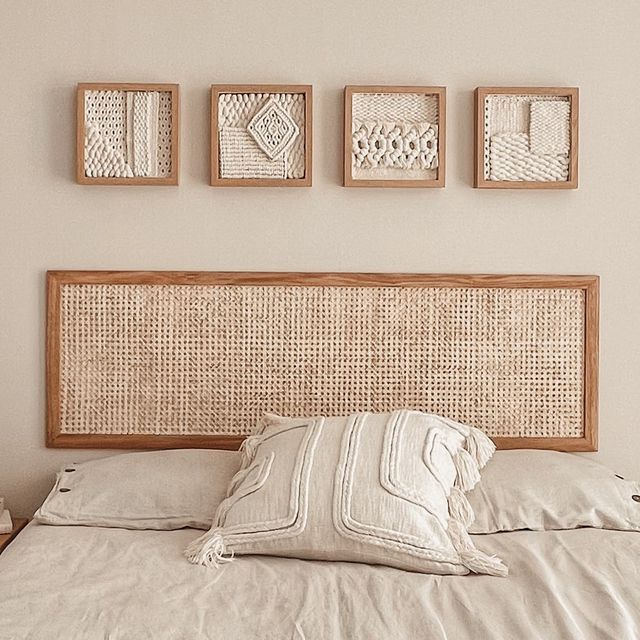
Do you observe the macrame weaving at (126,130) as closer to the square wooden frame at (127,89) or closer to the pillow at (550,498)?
the square wooden frame at (127,89)

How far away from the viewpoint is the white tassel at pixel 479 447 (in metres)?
2.48

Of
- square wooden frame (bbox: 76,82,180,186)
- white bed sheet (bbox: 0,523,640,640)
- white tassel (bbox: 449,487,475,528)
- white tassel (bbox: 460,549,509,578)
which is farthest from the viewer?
square wooden frame (bbox: 76,82,180,186)

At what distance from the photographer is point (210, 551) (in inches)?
84.4

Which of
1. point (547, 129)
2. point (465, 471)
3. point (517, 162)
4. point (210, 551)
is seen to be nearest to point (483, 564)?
point (465, 471)

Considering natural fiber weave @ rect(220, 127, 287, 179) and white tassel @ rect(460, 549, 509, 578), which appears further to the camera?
natural fiber weave @ rect(220, 127, 287, 179)

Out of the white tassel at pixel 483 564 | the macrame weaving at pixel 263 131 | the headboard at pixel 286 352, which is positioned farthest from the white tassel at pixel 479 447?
the macrame weaving at pixel 263 131

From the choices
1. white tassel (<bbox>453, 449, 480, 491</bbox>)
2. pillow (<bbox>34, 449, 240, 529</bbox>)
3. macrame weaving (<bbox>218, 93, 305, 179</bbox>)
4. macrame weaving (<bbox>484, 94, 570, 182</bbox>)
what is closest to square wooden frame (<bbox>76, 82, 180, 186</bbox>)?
macrame weaving (<bbox>218, 93, 305, 179</bbox>)

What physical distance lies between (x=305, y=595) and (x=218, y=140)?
1.43 m

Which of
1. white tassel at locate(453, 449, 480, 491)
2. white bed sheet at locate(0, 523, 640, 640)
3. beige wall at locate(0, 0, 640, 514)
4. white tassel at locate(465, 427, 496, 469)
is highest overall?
beige wall at locate(0, 0, 640, 514)

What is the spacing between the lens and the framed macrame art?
109 inches

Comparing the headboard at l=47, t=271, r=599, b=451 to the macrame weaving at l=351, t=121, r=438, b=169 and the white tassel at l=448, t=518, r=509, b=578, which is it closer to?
the macrame weaving at l=351, t=121, r=438, b=169

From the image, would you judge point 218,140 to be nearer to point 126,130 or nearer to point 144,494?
point 126,130

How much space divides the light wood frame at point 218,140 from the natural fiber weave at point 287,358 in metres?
0.32

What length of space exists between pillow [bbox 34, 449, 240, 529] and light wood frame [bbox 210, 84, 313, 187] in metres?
0.83
